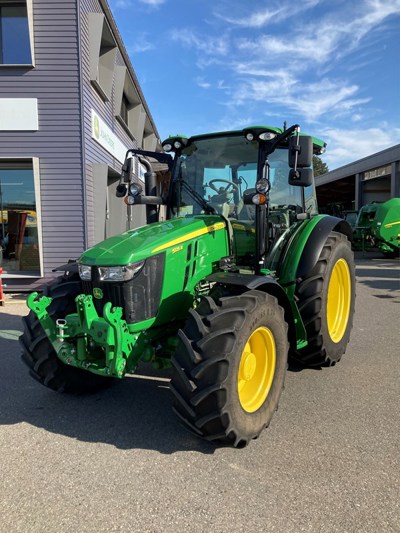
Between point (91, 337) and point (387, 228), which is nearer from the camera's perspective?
point (91, 337)

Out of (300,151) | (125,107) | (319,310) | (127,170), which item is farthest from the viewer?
(125,107)

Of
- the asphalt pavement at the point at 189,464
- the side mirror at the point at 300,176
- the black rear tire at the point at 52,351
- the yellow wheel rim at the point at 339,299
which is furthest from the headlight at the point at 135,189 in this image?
the yellow wheel rim at the point at 339,299

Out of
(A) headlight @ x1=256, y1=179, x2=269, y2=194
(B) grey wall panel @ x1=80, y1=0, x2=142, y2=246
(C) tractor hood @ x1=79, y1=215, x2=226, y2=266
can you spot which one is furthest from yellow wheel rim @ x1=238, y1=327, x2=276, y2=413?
(B) grey wall panel @ x1=80, y1=0, x2=142, y2=246

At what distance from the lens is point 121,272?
3.07 metres

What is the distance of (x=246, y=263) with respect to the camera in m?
4.09

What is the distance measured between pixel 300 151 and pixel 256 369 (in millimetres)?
1748

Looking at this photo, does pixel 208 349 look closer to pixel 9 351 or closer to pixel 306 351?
pixel 306 351

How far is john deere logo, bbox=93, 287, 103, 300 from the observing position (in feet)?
10.5

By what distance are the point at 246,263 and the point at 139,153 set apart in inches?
60.4

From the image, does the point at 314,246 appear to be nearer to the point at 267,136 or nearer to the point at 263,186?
the point at 263,186

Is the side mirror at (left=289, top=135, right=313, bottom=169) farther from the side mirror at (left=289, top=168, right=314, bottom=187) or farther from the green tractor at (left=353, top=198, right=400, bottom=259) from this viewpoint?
the green tractor at (left=353, top=198, right=400, bottom=259)

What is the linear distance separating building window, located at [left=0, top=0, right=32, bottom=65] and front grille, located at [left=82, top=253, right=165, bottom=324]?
7.29 metres

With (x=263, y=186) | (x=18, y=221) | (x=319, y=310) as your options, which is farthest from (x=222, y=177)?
(x=18, y=221)

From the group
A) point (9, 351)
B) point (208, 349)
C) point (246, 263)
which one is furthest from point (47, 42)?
point (208, 349)
